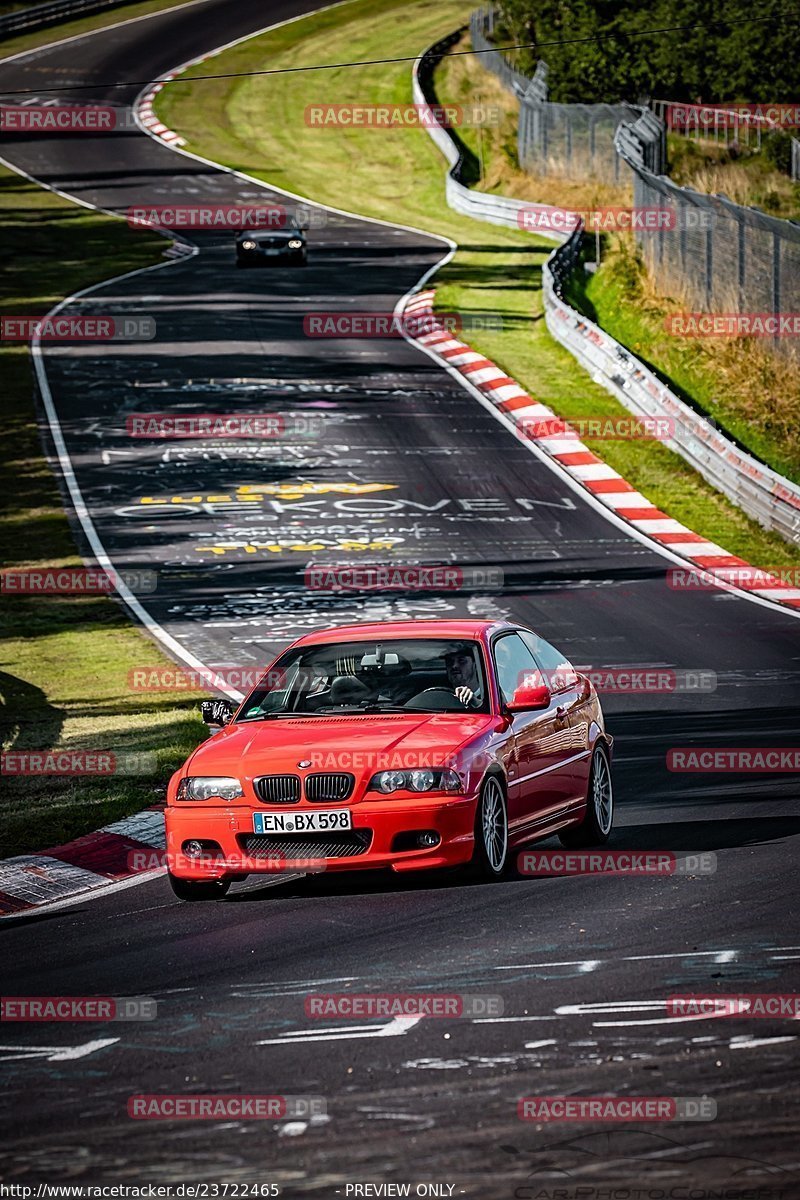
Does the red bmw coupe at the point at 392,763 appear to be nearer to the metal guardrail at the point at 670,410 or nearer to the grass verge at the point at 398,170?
the grass verge at the point at 398,170

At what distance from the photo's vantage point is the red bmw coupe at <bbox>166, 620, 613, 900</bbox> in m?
10.1

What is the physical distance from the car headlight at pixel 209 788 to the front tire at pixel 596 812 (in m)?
2.29

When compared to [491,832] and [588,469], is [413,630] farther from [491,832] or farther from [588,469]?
[588,469]

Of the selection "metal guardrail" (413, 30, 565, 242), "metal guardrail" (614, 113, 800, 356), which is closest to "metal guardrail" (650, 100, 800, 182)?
"metal guardrail" (413, 30, 565, 242)

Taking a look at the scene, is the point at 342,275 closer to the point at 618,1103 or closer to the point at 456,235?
the point at 456,235

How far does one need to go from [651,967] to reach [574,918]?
115cm

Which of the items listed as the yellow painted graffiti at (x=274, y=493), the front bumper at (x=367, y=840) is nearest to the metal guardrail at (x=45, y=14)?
the yellow painted graffiti at (x=274, y=493)

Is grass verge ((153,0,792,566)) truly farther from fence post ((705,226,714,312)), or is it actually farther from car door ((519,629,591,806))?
car door ((519,629,591,806))

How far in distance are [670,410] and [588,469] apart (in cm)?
167

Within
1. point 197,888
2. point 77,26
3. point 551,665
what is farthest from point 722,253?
point 77,26

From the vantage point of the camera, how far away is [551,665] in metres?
12.2

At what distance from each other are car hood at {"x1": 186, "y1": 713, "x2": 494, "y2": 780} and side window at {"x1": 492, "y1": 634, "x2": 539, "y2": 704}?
48cm

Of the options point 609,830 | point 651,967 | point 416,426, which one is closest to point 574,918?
point 651,967

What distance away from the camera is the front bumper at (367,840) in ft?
32.9
